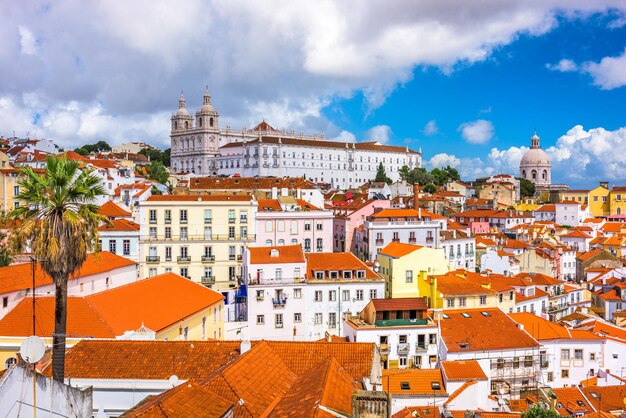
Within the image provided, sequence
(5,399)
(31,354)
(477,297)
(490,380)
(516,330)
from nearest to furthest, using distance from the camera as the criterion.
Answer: (5,399) → (31,354) → (490,380) → (516,330) → (477,297)

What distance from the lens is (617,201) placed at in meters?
128

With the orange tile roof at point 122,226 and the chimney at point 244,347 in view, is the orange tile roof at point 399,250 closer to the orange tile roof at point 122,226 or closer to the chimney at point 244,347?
the orange tile roof at point 122,226

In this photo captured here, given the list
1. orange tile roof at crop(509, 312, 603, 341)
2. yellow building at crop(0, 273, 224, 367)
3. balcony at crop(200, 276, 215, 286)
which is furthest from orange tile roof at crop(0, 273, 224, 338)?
orange tile roof at crop(509, 312, 603, 341)

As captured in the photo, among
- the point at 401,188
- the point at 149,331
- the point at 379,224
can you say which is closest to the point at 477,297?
the point at 379,224

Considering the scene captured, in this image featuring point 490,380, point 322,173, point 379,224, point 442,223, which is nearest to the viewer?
point 490,380

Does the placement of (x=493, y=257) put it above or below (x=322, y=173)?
below

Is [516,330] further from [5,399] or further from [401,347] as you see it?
[5,399]

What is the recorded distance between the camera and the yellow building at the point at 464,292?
41.5 metres

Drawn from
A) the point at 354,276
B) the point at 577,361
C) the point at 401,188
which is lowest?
the point at 577,361

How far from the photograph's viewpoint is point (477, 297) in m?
42.4

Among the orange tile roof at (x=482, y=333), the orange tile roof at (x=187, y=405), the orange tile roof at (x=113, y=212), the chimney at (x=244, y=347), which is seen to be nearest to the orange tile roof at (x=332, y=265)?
the orange tile roof at (x=482, y=333)

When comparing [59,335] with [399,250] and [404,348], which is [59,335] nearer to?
[404,348]

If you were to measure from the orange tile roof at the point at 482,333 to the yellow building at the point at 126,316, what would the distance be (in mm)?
14819

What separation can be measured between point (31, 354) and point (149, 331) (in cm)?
1163
